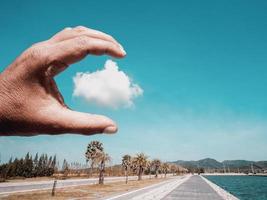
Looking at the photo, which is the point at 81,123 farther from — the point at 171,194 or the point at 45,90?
the point at 171,194

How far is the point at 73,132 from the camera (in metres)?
1.50

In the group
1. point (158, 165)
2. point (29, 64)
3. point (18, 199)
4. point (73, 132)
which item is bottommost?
point (18, 199)

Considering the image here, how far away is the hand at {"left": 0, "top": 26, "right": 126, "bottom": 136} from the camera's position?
4.64 ft

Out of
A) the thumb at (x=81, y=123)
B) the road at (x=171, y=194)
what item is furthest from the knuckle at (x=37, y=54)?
the road at (x=171, y=194)

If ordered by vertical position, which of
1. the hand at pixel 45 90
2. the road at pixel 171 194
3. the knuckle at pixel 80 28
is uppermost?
the knuckle at pixel 80 28

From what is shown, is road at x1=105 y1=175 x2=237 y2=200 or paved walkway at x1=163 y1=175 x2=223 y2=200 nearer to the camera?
road at x1=105 y1=175 x2=237 y2=200

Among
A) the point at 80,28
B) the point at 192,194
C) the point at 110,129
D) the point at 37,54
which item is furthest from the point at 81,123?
the point at 192,194

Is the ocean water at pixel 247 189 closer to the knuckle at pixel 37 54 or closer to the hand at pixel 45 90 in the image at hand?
the hand at pixel 45 90

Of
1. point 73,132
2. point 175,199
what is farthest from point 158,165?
point 73,132

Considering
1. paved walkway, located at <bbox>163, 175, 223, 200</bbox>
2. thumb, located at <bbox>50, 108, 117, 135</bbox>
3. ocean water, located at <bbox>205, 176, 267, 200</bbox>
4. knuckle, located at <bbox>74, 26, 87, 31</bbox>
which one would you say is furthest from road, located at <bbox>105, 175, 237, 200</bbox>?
knuckle, located at <bbox>74, 26, 87, 31</bbox>

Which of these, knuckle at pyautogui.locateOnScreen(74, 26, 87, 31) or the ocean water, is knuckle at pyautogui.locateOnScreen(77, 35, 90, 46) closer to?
knuckle at pyautogui.locateOnScreen(74, 26, 87, 31)

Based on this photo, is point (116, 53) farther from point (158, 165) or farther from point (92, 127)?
point (158, 165)

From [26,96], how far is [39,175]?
87.7 m

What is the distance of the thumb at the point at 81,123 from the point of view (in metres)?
1.45
